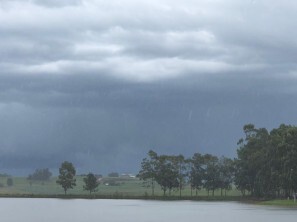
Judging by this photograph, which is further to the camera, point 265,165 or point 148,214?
point 265,165

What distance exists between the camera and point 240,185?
190250 millimetres

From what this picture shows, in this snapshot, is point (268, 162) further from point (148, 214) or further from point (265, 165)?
point (148, 214)

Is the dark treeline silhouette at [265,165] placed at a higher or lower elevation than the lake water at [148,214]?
higher

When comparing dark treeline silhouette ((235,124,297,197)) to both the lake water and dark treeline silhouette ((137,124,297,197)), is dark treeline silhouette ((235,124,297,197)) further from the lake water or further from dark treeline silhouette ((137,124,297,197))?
the lake water

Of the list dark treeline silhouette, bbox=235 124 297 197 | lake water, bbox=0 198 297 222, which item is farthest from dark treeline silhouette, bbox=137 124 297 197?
lake water, bbox=0 198 297 222

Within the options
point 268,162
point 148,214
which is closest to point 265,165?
point 268,162

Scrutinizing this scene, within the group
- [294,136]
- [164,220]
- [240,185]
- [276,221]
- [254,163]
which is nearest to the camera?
[276,221]

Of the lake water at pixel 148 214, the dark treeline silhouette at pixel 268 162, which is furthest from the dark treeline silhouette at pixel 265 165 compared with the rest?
the lake water at pixel 148 214

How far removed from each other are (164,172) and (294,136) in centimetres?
6669

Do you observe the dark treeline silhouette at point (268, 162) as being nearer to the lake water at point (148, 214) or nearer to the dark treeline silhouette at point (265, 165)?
the dark treeline silhouette at point (265, 165)

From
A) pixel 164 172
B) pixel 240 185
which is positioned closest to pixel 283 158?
pixel 240 185

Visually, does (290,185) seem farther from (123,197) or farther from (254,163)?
(123,197)

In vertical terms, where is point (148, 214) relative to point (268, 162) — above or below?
below

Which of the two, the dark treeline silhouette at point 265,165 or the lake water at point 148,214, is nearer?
the lake water at point 148,214
